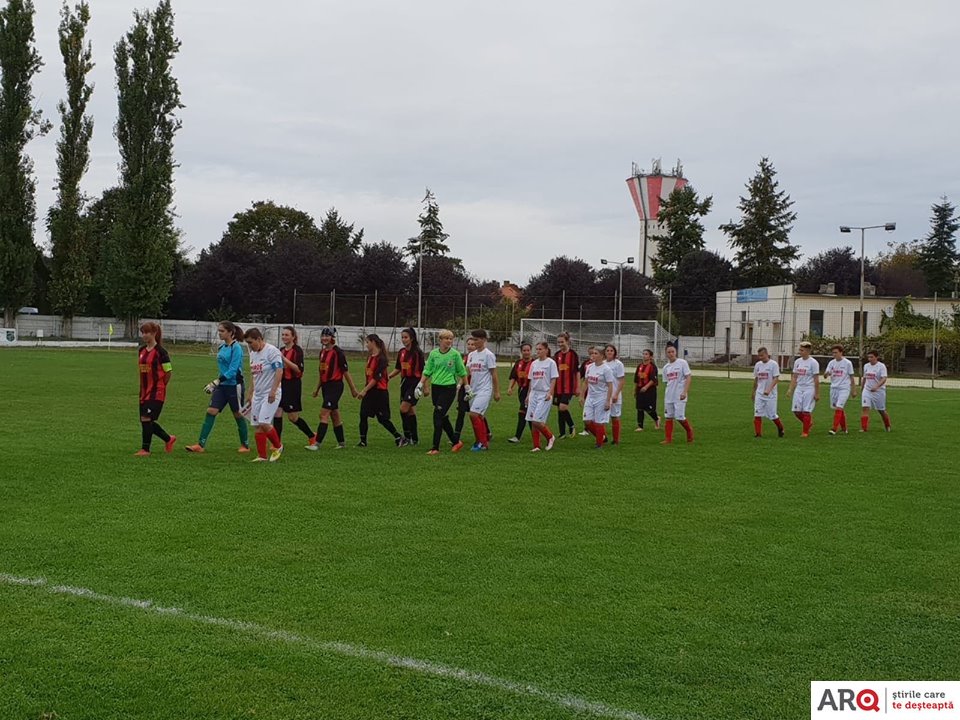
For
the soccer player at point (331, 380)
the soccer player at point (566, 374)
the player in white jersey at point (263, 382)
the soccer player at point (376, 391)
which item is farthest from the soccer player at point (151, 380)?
the soccer player at point (566, 374)

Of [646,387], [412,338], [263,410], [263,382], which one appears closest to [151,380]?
[263,382]

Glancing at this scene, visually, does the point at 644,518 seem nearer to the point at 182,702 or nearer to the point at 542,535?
the point at 542,535

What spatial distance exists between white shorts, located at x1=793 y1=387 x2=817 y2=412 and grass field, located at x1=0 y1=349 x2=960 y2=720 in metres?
5.38

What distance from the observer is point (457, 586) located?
5992 mm

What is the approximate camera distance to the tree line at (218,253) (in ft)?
186

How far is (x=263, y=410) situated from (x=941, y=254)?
283 feet

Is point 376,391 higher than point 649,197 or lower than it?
lower

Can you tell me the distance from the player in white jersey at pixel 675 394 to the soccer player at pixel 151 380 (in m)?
8.06

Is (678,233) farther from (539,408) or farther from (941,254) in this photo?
(539,408)

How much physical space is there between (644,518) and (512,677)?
13.8 feet

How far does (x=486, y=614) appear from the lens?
540 centimetres

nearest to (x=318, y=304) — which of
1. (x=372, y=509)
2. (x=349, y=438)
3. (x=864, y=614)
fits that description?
(x=349, y=438)

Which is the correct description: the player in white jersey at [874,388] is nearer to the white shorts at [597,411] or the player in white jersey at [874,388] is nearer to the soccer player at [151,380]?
the white shorts at [597,411]

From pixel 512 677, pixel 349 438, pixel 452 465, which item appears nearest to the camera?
pixel 512 677
